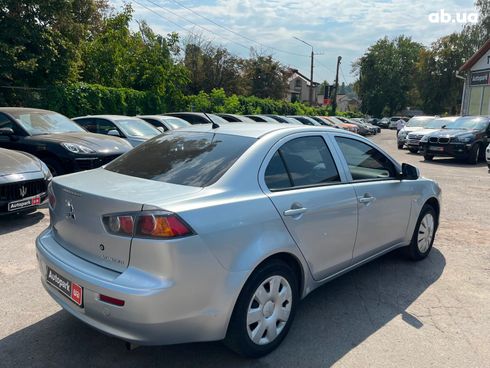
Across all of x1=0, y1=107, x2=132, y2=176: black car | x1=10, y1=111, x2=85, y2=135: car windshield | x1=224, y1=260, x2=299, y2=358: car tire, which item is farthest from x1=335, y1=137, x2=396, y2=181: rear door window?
x1=10, y1=111, x2=85, y2=135: car windshield

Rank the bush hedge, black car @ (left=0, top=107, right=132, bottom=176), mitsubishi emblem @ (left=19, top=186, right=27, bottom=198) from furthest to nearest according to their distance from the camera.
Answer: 1. the bush hedge
2. black car @ (left=0, top=107, right=132, bottom=176)
3. mitsubishi emblem @ (left=19, top=186, right=27, bottom=198)

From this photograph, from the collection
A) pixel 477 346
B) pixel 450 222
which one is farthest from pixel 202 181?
pixel 450 222

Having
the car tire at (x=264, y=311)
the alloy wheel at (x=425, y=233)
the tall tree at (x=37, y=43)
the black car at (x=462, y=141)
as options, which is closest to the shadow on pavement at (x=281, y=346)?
the car tire at (x=264, y=311)

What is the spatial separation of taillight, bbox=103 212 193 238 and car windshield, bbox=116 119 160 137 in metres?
7.99

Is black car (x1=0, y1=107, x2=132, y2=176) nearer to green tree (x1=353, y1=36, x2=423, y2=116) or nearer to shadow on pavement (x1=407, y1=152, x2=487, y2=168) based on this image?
shadow on pavement (x1=407, y1=152, x2=487, y2=168)

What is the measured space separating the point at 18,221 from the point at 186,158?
3.94 metres

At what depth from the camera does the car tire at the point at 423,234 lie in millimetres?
4836

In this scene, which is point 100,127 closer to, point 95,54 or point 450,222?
point 450,222

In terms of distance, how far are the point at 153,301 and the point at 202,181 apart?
0.87 meters

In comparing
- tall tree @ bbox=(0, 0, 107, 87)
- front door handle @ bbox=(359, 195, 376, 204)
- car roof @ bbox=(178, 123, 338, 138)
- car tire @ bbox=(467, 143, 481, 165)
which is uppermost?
tall tree @ bbox=(0, 0, 107, 87)

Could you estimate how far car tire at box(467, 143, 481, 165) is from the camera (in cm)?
1532

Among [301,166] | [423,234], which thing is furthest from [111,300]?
[423,234]

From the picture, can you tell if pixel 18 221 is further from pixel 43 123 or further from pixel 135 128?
pixel 135 128

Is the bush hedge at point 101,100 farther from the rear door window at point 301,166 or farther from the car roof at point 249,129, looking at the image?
the rear door window at point 301,166
